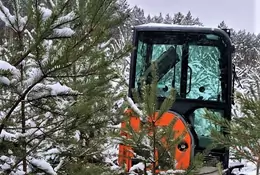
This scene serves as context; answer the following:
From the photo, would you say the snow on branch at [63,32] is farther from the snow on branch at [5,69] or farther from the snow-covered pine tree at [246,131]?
the snow-covered pine tree at [246,131]

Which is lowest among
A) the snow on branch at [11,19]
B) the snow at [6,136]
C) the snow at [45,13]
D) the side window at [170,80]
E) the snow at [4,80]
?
the snow at [6,136]

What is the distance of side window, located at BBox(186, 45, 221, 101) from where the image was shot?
17.9 ft

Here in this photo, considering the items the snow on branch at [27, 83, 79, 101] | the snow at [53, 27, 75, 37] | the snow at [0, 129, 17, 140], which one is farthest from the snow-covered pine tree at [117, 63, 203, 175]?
the snow at [0, 129, 17, 140]

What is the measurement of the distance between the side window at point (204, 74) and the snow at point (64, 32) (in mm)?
2746

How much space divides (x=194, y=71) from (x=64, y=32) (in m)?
2.83

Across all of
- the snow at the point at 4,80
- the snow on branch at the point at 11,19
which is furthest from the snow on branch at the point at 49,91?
the snow on branch at the point at 11,19

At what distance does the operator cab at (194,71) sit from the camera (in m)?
5.44

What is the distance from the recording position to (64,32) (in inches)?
113

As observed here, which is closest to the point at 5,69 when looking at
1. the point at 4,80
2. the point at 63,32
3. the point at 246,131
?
the point at 4,80

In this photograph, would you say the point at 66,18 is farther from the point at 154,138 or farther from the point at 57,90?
the point at 154,138

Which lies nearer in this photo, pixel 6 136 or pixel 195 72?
pixel 6 136

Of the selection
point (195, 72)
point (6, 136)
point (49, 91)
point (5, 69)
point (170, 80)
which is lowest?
point (6, 136)

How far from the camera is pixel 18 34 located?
329 cm

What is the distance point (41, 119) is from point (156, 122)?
1314 millimetres
